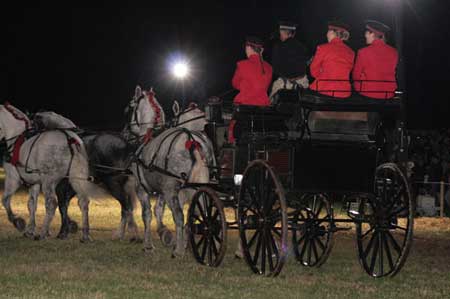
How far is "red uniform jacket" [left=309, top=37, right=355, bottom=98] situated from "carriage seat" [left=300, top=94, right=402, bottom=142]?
218 millimetres

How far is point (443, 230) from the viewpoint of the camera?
61.2ft

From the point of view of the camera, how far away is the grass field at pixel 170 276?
9.37 m

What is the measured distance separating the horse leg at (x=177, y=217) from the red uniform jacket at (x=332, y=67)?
11.2ft

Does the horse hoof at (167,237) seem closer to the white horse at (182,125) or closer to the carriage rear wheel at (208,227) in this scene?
the white horse at (182,125)

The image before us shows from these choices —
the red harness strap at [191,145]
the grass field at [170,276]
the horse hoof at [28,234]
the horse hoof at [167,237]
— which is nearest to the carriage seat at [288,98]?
the grass field at [170,276]

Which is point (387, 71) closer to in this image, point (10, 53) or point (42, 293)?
point (42, 293)

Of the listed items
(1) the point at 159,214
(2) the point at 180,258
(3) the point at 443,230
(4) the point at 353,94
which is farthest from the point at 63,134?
(3) the point at 443,230

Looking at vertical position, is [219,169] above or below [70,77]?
below

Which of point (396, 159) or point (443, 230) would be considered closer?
point (396, 159)

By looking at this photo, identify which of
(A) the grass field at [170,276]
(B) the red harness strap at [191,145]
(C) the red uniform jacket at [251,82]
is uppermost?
(C) the red uniform jacket at [251,82]

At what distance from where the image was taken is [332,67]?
410 inches

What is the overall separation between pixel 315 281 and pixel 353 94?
7.66 ft

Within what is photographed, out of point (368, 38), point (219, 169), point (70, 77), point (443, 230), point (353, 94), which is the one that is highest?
point (70, 77)

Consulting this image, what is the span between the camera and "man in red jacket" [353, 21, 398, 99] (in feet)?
34.6
